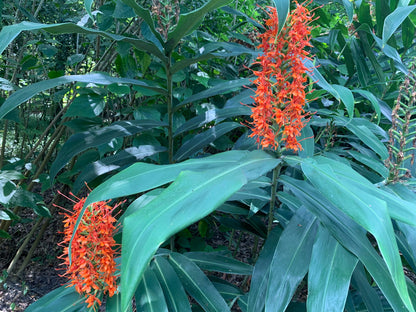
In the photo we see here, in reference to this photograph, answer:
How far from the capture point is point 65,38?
12.0 ft

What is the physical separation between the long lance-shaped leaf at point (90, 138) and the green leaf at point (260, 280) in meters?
0.68

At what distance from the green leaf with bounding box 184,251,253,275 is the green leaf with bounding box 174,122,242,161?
40 cm

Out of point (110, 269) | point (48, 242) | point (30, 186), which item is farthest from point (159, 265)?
point (48, 242)

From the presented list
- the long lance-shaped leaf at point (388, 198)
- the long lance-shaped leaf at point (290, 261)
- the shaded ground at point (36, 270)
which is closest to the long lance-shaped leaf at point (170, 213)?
the long lance-shaped leaf at point (388, 198)

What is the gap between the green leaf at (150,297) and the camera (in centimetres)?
90

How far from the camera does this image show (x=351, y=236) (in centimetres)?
83

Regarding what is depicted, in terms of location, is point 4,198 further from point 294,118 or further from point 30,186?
point 294,118

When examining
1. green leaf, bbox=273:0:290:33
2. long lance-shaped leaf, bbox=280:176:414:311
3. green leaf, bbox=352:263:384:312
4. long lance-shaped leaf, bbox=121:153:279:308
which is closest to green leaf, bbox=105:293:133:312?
long lance-shaped leaf, bbox=121:153:279:308

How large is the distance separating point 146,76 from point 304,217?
1329mm

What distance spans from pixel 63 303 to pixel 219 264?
524 millimetres

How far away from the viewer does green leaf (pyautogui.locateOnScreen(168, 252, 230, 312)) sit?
100 cm

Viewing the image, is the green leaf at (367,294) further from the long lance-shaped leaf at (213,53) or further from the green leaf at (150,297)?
the long lance-shaped leaf at (213,53)

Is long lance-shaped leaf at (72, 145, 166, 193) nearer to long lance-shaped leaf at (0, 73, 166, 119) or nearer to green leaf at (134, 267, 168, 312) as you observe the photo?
long lance-shaped leaf at (0, 73, 166, 119)

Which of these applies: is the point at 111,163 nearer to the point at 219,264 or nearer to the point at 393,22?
the point at 219,264
